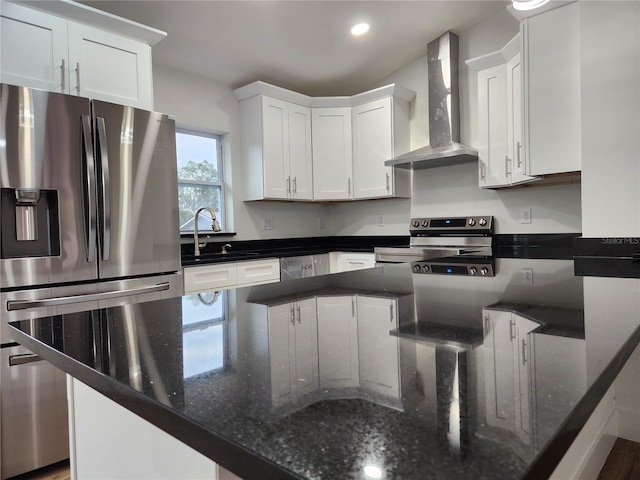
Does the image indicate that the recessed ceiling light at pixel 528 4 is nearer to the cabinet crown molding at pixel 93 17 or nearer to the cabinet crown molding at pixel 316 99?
the cabinet crown molding at pixel 93 17

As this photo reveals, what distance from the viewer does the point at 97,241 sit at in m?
2.03

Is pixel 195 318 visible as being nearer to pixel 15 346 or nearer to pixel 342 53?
pixel 15 346

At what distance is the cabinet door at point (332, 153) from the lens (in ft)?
13.5

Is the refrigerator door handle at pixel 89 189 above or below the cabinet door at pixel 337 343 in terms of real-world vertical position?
above

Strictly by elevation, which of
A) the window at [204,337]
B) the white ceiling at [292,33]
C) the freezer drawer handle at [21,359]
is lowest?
the freezer drawer handle at [21,359]

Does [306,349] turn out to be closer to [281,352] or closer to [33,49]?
[281,352]

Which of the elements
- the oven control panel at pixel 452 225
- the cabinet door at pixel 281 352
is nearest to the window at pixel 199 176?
the oven control panel at pixel 452 225

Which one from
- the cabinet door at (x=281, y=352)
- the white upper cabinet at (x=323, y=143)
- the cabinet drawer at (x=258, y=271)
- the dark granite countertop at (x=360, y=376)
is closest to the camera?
the dark granite countertop at (x=360, y=376)

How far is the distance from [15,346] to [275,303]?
1.61m

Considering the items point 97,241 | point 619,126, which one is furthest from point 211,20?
point 619,126

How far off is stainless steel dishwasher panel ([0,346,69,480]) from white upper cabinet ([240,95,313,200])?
2245mm

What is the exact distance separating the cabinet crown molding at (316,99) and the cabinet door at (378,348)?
10.5ft

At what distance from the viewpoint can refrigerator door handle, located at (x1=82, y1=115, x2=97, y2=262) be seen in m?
1.99

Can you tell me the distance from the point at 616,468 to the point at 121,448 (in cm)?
196
